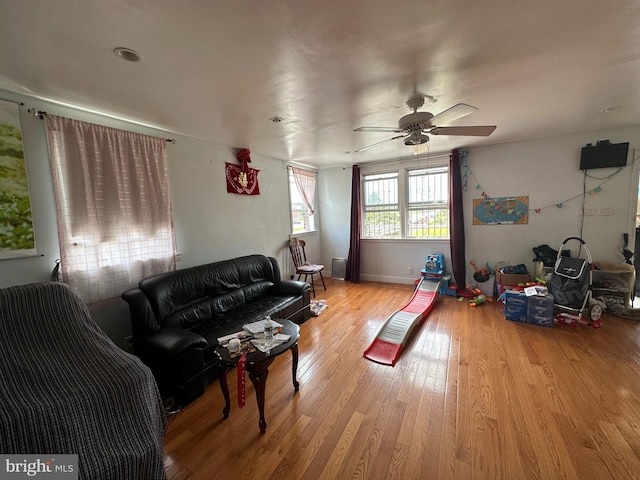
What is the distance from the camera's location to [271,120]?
274 centimetres

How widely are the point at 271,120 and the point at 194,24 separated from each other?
4.64ft

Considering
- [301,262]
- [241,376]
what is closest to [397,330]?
[241,376]

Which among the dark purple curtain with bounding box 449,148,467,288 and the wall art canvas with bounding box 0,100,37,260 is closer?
the wall art canvas with bounding box 0,100,37,260

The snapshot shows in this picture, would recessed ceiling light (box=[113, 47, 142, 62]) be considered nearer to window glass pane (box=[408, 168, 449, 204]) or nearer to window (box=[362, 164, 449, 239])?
window (box=[362, 164, 449, 239])

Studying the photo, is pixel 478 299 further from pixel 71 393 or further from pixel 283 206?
pixel 71 393

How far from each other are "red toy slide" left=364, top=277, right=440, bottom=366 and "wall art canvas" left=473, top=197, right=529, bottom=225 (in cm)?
157

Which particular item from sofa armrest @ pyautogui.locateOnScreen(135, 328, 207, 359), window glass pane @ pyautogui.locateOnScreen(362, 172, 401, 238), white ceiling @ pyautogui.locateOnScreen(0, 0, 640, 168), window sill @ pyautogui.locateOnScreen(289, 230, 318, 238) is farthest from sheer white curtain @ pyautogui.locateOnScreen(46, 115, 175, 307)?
window glass pane @ pyautogui.locateOnScreen(362, 172, 401, 238)

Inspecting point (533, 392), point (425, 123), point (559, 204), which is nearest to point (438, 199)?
point (559, 204)

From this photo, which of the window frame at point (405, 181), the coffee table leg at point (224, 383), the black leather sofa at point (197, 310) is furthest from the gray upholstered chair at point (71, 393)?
the window frame at point (405, 181)

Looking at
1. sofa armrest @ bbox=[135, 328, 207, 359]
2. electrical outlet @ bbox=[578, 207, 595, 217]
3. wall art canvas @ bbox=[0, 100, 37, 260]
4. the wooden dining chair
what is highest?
wall art canvas @ bbox=[0, 100, 37, 260]

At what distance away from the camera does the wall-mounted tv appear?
3.41m

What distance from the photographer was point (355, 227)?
17.3 feet

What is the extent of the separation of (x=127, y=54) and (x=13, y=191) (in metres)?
1.42

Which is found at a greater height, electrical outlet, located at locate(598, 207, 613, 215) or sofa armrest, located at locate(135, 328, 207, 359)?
electrical outlet, located at locate(598, 207, 613, 215)
